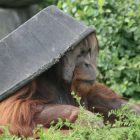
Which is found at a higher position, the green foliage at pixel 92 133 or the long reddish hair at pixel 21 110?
the green foliage at pixel 92 133

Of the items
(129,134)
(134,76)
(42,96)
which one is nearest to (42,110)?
(42,96)

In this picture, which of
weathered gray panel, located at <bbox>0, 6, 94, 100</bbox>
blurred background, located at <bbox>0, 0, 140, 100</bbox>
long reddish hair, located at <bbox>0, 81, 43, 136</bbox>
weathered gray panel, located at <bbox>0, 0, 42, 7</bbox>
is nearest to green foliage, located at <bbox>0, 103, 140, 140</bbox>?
long reddish hair, located at <bbox>0, 81, 43, 136</bbox>

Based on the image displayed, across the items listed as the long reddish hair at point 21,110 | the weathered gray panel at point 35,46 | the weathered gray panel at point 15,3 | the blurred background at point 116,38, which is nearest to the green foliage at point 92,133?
the long reddish hair at point 21,110

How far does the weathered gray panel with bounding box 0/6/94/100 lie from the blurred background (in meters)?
2.20

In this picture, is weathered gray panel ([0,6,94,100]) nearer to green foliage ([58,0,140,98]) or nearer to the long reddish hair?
the long reddish hair

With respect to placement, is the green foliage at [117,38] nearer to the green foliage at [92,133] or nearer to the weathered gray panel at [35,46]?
the weathered gray panel at [35,46]

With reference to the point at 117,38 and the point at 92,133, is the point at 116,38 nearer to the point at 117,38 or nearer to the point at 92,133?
the point at 117,38

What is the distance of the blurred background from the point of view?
598 cm

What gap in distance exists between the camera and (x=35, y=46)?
3695mm

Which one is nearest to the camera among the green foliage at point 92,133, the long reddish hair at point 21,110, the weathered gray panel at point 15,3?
the green foliage at point 92,133

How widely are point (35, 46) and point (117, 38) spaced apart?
259 centimetres

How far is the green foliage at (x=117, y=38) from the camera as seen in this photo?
5988mm

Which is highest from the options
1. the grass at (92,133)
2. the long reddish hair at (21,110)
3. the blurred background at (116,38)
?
the grass at (92,133)

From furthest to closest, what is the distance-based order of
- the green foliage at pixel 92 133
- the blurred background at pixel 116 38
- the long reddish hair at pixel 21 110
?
the blurred background at pixel 116 38 → the long reddish hair at pixel 21 110 → the green foliage at pixel 92 133
